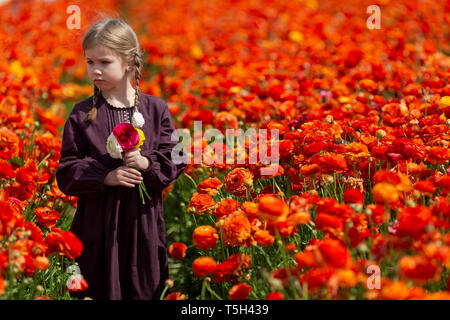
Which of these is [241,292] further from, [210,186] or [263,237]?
[210,186]

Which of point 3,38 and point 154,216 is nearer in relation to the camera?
point 154,216

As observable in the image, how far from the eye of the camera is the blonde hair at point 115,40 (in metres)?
2.25

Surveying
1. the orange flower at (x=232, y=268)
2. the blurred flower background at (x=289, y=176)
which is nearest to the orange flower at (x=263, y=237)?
the blurred flower background at (x=289, y=176)

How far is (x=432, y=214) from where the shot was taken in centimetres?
185

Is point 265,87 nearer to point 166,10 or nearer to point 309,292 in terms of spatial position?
point 309,292

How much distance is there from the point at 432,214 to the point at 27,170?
6.36 feet

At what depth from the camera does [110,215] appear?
231 centimetres

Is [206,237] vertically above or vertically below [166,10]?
below

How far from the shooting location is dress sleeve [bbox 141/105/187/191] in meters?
2.32

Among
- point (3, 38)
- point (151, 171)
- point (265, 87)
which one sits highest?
point (3, 38)
